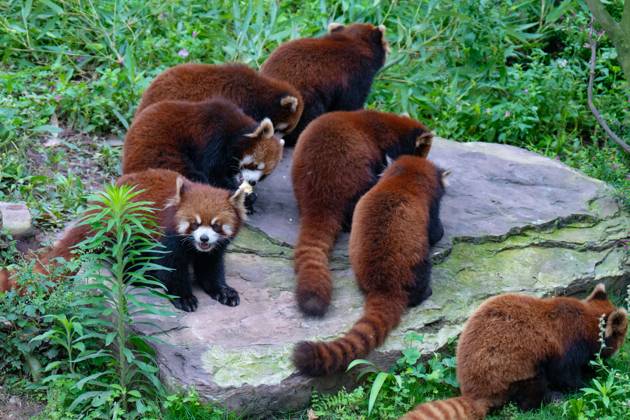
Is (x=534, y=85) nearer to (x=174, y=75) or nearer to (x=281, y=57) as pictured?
(x=281, y=57)

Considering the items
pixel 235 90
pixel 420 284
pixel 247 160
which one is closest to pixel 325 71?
pixel 235 90

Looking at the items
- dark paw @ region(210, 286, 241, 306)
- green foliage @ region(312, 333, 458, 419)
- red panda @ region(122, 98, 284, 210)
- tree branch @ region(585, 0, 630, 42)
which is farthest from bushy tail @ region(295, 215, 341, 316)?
tree branch @ region(585, 0, 630, 42)

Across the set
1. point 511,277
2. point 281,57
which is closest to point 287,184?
point 281,57

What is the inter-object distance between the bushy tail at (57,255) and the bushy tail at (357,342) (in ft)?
4.44

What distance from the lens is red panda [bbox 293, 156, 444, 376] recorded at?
16.2ft

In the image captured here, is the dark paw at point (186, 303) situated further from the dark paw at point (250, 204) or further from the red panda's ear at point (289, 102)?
the red panda's ear at point (289, 102)

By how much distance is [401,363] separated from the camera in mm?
4906

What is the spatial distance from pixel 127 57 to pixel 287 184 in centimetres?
212

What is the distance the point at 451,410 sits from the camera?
4551 millimetres

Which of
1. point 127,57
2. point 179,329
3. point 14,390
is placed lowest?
point 14,390

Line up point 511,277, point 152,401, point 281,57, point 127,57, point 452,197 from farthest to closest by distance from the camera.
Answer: point 127,57, point 281,57, point 452,197, point 511,277, point 152,401

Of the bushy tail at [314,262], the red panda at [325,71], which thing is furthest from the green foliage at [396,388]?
the red panda at [325,71]

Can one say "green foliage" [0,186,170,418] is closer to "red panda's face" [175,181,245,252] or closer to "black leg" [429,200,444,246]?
"red panda's face" [175,181,245,252]

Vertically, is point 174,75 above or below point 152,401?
above
